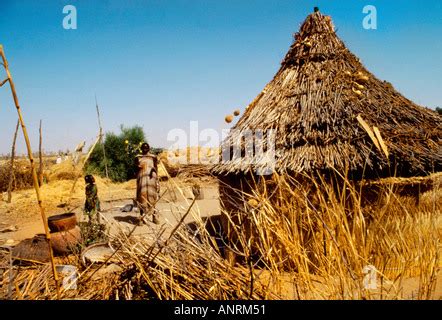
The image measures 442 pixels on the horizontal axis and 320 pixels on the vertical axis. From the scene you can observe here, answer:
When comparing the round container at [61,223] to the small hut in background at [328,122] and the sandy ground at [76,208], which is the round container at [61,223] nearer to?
the sandy ground at [76,208]

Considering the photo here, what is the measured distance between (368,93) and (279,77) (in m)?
1.78

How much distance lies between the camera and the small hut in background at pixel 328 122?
3.96 meters

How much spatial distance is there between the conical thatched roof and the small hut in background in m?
0.01

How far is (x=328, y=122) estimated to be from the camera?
14.5ft

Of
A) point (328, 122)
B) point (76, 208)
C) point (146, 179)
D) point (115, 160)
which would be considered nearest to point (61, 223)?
point (146, 179)

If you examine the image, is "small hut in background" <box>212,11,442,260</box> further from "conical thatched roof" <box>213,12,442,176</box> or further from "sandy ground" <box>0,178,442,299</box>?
"sandy ground" <box>0,178,442,299</box>

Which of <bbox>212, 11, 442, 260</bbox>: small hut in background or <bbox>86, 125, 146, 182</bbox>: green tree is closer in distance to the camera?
<bbox>212, 11, 442, 260</bbox>: small hut in background

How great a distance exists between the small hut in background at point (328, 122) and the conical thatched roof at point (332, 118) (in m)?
0.01

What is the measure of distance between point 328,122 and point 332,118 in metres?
0.12

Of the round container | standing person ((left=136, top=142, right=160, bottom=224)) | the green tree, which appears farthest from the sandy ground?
the green tree

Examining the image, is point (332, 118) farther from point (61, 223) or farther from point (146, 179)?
point (61, 223)

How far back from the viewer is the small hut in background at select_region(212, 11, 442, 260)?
13.0ft

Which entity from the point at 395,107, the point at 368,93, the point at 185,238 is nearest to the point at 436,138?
the point at 395,107
